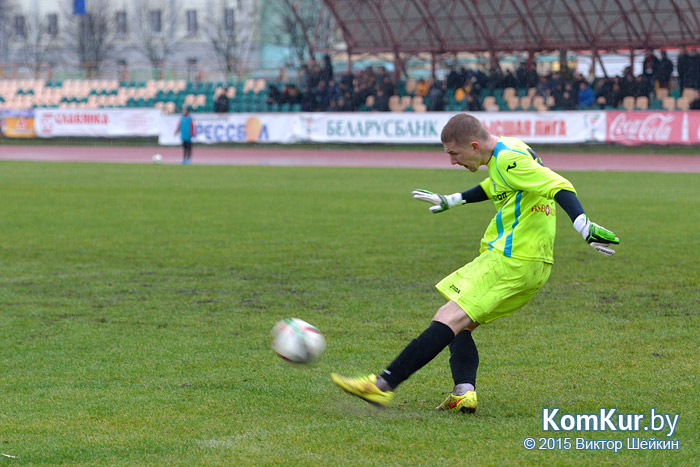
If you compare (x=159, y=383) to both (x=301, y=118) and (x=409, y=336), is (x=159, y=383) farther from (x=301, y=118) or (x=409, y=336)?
(x=301, y=118)

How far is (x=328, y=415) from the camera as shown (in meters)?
Answer: 5.06

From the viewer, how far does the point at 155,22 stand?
67.9m

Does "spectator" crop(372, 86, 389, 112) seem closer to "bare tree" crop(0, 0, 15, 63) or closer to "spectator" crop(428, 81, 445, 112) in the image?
"spectator" crop(428, 81, 445, 112)

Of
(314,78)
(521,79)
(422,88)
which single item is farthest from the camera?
(314,78)

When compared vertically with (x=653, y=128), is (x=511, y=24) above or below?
above

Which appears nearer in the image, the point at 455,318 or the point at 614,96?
the point at 455,318

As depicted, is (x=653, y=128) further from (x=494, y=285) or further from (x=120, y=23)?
(x=120, y=23)

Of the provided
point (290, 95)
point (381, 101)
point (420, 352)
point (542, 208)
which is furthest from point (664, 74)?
point (420, 352)

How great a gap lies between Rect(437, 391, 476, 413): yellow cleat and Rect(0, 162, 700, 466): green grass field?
73 mm

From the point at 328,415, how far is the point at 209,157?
94.1 ft

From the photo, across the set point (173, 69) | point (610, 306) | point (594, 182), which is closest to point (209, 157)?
point (173, 69)

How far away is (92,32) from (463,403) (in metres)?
60.7

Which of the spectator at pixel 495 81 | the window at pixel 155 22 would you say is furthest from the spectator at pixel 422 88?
the window at pixel 155 22

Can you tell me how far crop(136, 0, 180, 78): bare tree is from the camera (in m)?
66.1
